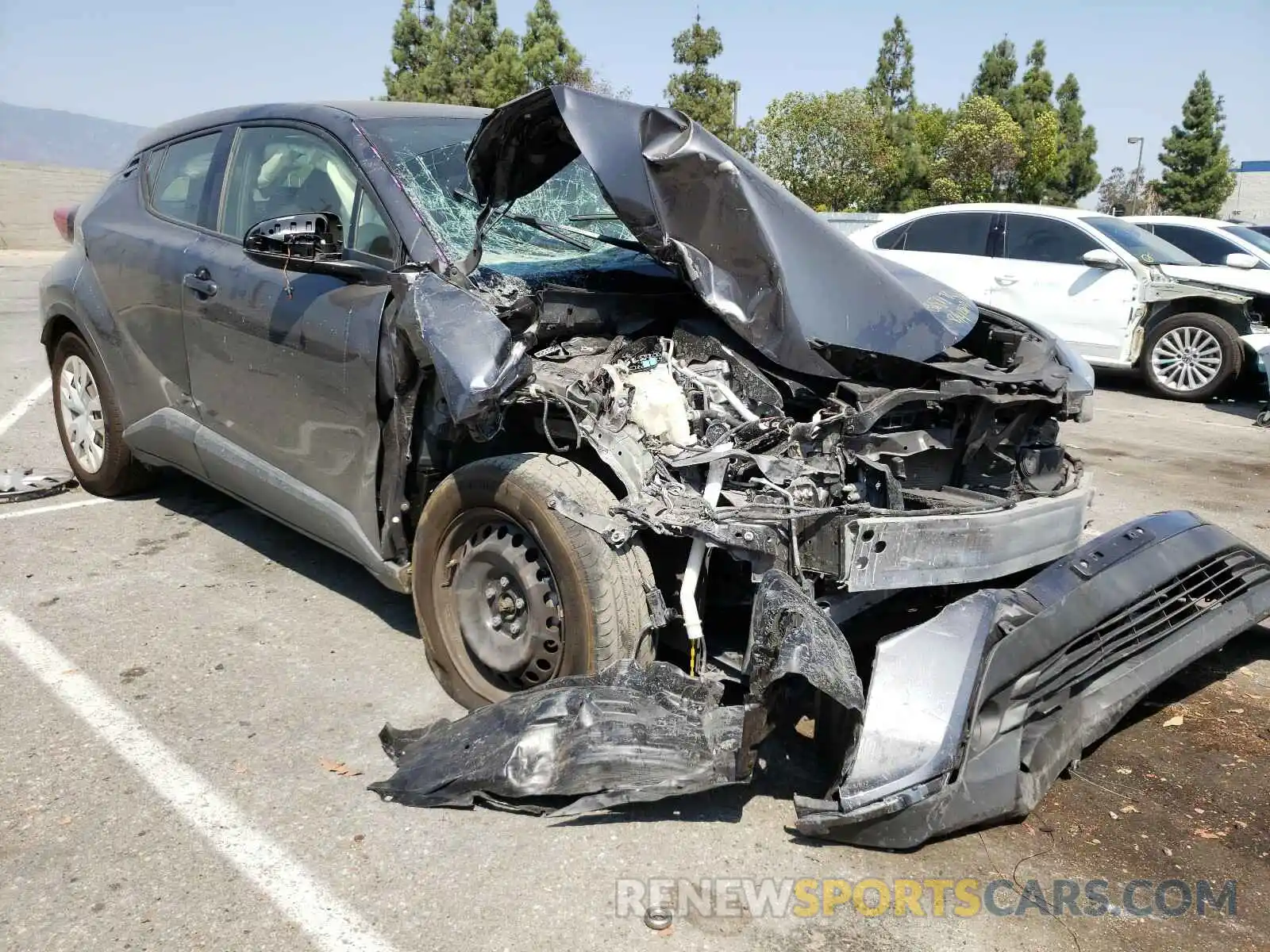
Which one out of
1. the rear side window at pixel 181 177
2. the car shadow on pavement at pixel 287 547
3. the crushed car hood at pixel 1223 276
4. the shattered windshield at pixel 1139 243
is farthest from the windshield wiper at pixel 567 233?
the crushed car hood at pixel 1223 276

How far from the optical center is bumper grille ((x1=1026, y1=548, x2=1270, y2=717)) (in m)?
2.92

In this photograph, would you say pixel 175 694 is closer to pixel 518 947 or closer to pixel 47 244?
pixel 518 947

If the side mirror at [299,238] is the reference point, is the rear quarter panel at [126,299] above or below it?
below

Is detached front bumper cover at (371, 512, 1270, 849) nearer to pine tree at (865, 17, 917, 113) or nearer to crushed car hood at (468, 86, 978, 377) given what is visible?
crushed car hood at (468, 86, 978, 377)

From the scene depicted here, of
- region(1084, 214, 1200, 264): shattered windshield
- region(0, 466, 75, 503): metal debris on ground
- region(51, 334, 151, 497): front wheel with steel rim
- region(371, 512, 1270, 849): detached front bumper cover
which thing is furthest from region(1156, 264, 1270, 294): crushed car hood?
region(0, 466, 75, 503): metal debris on ground

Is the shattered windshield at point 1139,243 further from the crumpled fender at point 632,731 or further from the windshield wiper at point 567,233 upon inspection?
the crumpled fender at point 632,731

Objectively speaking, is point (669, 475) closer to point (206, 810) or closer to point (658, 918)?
point (658, 918)

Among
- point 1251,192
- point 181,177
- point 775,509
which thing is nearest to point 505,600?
point 775,509

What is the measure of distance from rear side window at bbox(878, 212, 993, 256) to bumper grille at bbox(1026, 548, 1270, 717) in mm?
7267

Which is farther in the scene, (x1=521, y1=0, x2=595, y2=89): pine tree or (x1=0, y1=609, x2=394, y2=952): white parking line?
(x1=521, y1=0, x2=595, y2=89): pine tree

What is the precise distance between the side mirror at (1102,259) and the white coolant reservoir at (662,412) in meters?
7.79

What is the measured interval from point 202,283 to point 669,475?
228 centimetres

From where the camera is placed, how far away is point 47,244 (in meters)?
25.0

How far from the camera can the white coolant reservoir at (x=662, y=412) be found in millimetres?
3174
